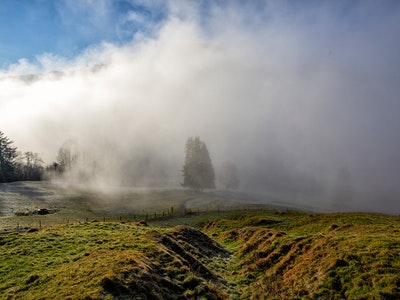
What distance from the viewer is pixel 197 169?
407 feet

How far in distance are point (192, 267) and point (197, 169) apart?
10122cm

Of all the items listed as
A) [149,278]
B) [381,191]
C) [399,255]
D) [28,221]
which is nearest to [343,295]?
[399,255]

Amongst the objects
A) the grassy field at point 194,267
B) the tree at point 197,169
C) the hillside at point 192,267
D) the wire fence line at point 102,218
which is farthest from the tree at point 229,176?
the hillside at point 192,267

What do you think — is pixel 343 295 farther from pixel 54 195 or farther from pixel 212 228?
pixel 54 195

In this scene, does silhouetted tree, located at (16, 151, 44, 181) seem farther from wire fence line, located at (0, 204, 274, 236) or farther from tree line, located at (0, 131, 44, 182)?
wire fence line, located at (0, 204, 274, 236)

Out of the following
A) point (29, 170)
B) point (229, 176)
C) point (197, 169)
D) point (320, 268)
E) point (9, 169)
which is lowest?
point (320, 268)

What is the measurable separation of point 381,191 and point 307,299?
20964cm

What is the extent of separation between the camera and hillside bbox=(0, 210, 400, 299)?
53.9 ft

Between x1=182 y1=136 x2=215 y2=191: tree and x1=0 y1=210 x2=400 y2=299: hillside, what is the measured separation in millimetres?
91830

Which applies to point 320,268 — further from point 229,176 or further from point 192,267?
point 229,176

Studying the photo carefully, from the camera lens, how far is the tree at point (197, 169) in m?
123

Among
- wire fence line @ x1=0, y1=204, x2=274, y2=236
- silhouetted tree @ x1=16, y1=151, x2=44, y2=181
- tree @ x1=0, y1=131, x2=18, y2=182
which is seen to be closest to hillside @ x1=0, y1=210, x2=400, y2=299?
wire fence line @ x1=0, y1=204, x2=274, y2=236

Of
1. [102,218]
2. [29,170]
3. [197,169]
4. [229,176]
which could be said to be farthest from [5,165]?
[229,176]

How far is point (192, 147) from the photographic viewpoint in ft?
420
